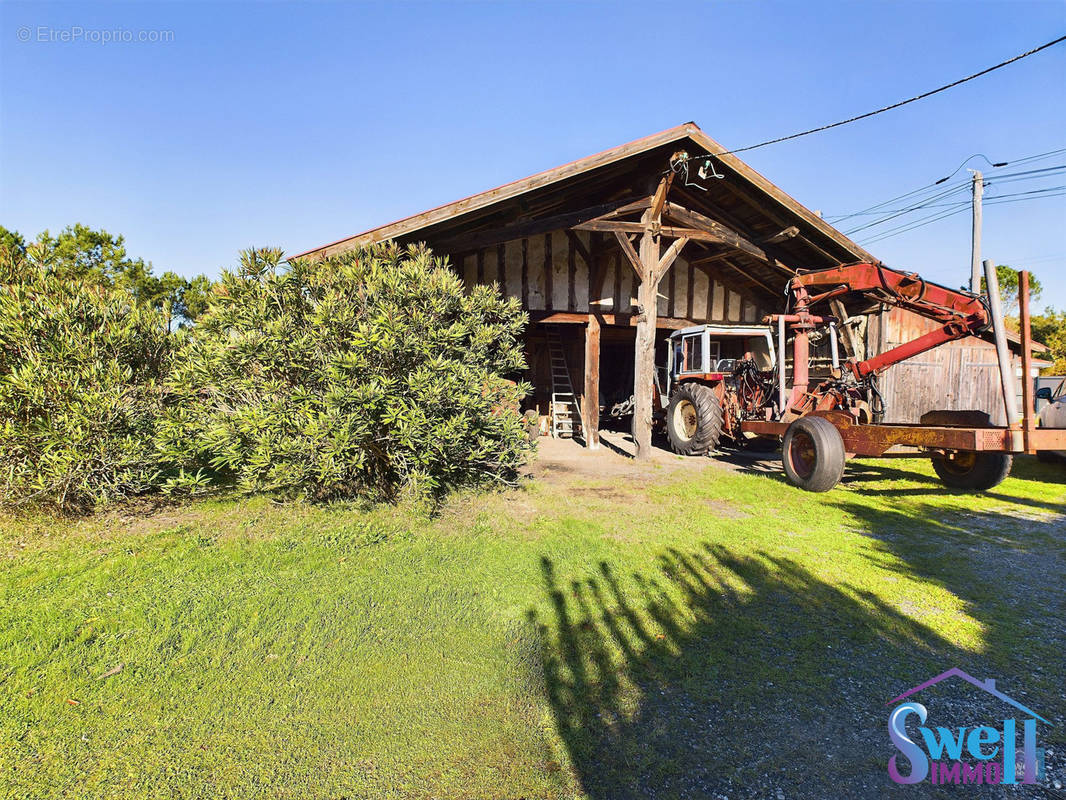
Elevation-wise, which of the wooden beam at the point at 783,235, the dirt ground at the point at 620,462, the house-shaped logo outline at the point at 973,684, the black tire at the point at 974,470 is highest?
the wooden beam at the point at 783,235

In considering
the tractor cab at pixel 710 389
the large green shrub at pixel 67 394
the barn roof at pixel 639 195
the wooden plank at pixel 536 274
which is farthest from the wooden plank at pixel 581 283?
the large green shrub at pixel 67 394

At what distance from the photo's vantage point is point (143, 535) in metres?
4.46

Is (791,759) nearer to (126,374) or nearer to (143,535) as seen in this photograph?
(143,535)

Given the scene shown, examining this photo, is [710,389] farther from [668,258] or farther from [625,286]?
[625,286]

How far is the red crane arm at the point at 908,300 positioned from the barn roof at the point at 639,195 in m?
2.47

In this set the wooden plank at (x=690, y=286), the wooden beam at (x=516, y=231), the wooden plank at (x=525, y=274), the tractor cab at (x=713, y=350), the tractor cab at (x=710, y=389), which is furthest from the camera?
the wooden plank at (x=690, y=286)

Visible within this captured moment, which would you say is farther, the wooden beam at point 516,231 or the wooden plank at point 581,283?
the wooden plank at point 581,283

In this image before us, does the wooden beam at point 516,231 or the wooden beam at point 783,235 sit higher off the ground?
the wooden beam at point 783,235

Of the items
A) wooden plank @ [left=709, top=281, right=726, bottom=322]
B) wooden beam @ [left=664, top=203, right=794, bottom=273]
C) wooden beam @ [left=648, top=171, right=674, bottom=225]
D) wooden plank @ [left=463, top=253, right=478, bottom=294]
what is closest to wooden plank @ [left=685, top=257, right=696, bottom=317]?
wooden plank @ [left=709, top=281, right=726, bottom=322]

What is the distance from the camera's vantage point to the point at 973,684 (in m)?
2.57

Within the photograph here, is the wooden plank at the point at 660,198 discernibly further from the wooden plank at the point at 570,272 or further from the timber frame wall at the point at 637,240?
the wooden plank at the point at 570,272

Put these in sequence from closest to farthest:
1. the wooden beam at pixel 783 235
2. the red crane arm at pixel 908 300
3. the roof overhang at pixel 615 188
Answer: the red crane arm at pixel 908 300, the roof overhang at pixel 615 188, the wooden beam at pixel 783 235

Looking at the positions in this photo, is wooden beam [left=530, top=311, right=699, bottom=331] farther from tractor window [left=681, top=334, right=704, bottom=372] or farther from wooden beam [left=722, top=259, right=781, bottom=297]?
wooden beam [left=722, top=259, right=781, bottom=297]

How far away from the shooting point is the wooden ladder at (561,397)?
12821 millimetres
